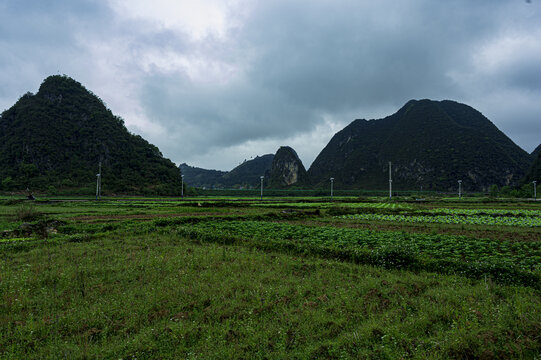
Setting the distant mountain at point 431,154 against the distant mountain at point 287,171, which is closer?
the distant mountain at point 431,154

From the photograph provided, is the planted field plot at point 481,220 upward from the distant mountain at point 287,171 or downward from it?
downward

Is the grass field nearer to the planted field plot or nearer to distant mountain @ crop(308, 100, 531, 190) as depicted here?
the planted field plot

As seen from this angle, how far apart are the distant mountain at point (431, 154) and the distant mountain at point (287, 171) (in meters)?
34.8

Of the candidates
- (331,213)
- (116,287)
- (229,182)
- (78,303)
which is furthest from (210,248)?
(229,182)

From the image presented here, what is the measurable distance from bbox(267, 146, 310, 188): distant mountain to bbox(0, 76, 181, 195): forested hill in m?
71.2

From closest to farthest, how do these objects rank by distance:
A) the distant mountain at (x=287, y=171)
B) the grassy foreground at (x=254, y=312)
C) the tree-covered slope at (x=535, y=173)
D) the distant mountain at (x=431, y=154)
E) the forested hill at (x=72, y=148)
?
the grassy foreground at (x=254, y=312) < the forested hill at (x=72, y=148) < the tree-covered slope at (x=535, y=173) < the distant mountain at (x=431, y=154) < the distant mountain at (x=287, y=171)

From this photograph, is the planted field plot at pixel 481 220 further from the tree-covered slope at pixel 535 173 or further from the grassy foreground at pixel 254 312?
the tree-covered slope at pixel 535 173

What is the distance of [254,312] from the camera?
230 inches

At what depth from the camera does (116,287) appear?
7219 mm

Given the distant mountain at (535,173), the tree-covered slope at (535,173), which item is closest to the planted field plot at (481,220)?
the tree-covered slope at (535,173)

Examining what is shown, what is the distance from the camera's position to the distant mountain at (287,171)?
146 meters

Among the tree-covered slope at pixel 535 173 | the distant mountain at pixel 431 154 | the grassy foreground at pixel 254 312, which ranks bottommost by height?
the grassy foreground at pixel 254 312

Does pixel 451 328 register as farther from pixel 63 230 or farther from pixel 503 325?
pixel 63 230

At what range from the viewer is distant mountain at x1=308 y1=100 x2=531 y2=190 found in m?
112
